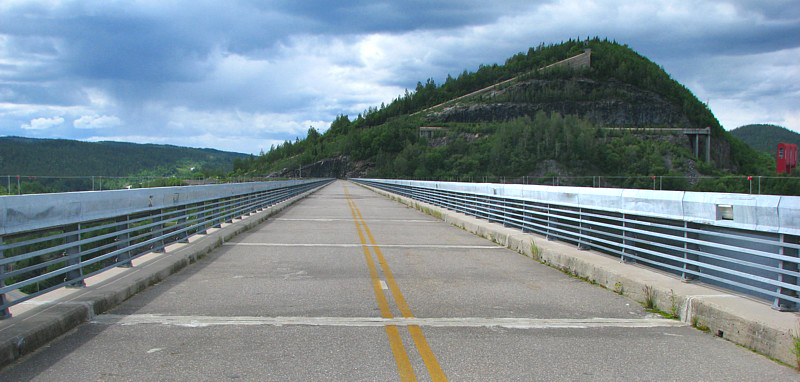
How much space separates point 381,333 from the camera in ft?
20.8

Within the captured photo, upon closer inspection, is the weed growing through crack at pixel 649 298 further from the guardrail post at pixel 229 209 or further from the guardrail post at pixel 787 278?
the guardrail post at pixel 229 209

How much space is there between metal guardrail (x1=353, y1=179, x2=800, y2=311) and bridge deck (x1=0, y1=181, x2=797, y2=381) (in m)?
1.00

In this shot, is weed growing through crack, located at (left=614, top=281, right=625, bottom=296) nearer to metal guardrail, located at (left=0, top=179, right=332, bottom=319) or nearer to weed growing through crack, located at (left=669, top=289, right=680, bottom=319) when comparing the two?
weed growing through crack, located at (left=669, top=289, right=680, bottom=319)

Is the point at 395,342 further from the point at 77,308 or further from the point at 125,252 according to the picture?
the point at 125,252

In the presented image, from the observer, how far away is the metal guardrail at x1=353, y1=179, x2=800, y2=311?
20.7ft

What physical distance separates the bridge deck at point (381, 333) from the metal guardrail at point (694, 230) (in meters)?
1.00

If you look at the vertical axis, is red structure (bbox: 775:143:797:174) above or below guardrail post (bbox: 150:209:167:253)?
above

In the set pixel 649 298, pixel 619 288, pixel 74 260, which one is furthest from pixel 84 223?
pixel 649 298

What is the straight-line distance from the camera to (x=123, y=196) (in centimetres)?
946

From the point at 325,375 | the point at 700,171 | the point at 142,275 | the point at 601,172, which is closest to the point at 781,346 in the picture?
the point at 325,375

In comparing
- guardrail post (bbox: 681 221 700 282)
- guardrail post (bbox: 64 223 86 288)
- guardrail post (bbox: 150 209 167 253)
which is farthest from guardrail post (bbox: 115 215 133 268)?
guardrail post (bbox: 681 221 700 282)

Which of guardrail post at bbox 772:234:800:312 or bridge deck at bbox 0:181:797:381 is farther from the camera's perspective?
guardrail post at bbox 772:234:800:312

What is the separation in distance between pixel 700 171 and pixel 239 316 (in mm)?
180053

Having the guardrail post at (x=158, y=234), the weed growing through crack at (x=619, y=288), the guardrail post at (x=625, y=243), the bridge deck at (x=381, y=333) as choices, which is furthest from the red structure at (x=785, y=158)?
the guardrail post at (x=158, y=234)
